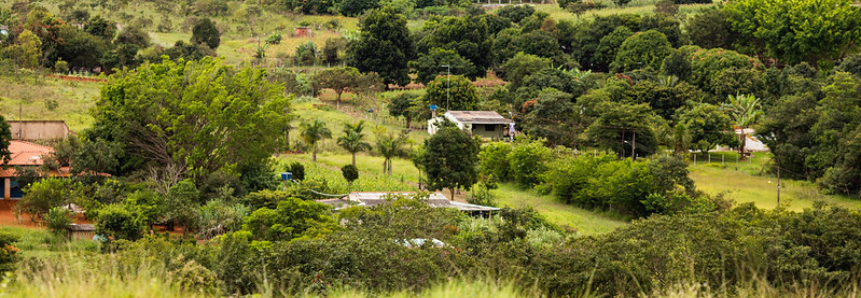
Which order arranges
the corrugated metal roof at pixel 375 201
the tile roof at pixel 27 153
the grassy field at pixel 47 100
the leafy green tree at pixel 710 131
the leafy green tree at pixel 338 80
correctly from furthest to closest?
the leafy green tree at pixel 338 80, the leafy green tree at pixel 710 131, the grassy field at pixel 47 100, the corrugated metal roof at pixel 375 201, the tile roof at pixel 27 153

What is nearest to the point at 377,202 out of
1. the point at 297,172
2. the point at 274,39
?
the point at 297,172

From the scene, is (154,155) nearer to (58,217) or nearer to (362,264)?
(58,217)

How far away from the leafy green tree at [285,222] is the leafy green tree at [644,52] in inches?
1889

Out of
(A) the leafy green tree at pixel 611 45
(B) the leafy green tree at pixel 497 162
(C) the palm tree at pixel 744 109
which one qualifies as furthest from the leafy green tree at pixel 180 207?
(A) the leafy green tree at pixel 611 45

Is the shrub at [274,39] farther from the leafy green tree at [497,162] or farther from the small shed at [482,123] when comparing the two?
the leafy green tree at [497,162]

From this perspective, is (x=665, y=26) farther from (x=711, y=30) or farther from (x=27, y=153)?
(x=27, y=153)

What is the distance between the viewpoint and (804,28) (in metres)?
67.3

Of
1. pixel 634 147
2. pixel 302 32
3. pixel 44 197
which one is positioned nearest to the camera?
pixel 44 197

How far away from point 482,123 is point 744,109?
55.5 ft

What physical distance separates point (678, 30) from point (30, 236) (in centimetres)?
5963

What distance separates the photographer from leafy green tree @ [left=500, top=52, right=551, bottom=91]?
2451 inches

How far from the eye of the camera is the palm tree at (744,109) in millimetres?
49938

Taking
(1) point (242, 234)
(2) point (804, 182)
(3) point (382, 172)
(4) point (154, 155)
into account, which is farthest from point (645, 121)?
(1) point (242, 234)

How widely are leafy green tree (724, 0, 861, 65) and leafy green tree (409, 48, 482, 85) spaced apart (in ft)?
81.5
